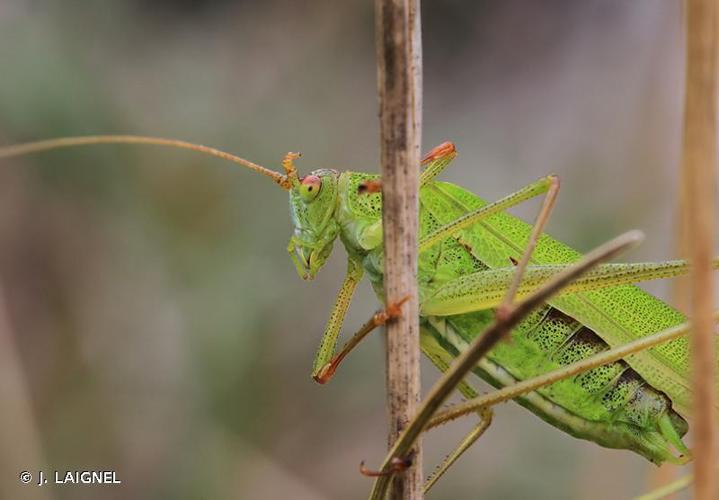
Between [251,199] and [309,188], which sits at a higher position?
[309,188]

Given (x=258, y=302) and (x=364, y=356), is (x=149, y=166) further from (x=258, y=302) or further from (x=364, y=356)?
(x=364, y=356)

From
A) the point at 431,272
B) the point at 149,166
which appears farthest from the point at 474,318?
the point at 149,166

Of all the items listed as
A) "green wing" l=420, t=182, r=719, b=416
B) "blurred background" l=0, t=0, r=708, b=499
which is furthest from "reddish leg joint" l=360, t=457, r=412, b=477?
"blurred background" l=0, t=0, r=708, b=499

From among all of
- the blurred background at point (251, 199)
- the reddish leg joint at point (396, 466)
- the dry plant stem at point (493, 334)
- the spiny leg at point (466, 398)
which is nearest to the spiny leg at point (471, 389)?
the spiny leg at point (466, 398)

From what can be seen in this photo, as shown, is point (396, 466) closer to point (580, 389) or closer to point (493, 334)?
point (493, 334)

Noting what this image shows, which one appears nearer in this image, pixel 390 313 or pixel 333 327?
pixel 390 313

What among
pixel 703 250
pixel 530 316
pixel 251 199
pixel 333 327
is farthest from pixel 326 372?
pixel 251 199

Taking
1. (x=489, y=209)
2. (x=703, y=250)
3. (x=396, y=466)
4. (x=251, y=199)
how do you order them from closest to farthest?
1. (x=703, y=250)
2. (x=396, y=466)
3. (x=489, y=209)
4. (x=251, y=199)
